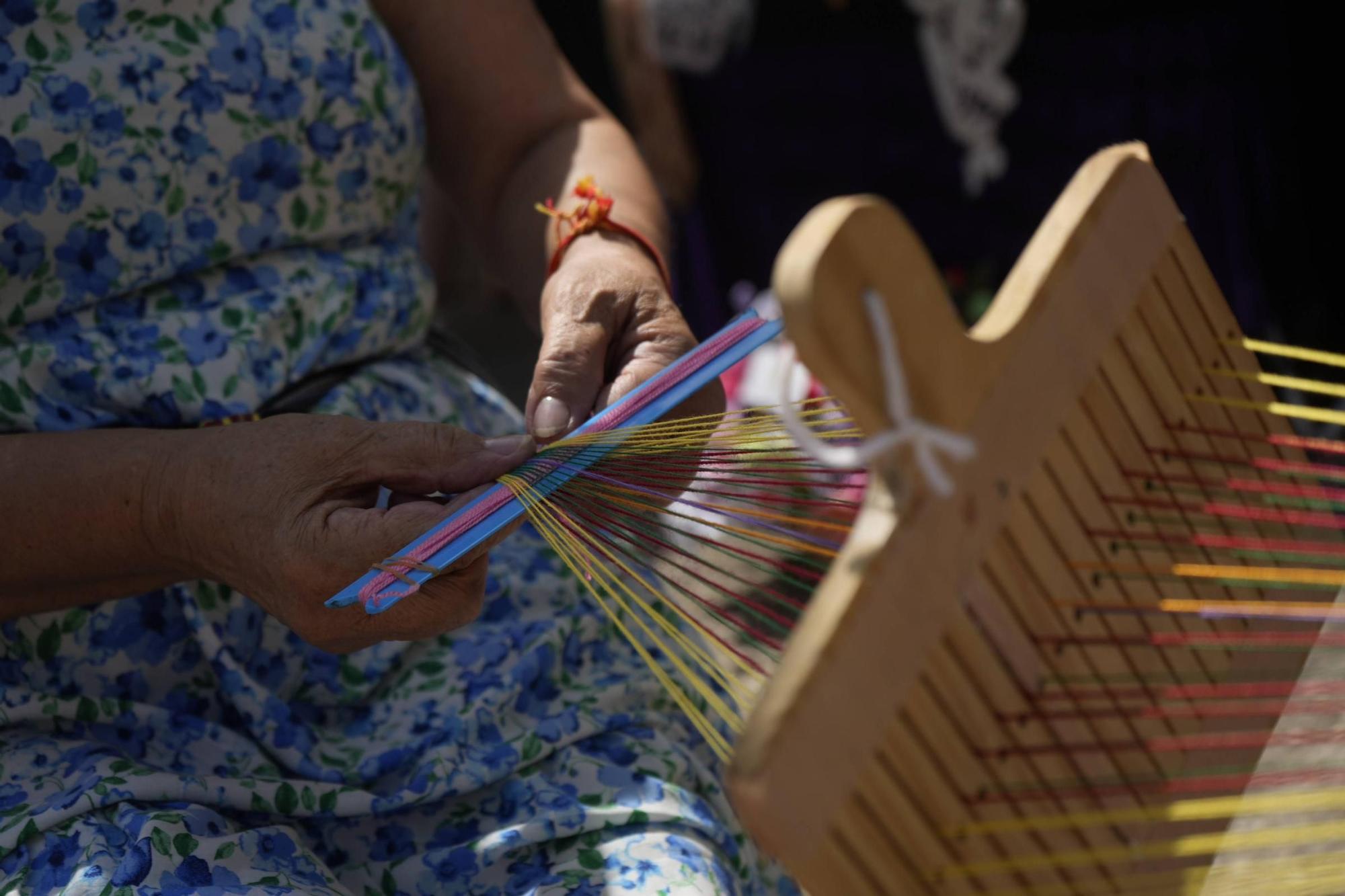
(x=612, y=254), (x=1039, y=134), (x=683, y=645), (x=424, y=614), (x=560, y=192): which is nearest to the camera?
(x=683, y=645)

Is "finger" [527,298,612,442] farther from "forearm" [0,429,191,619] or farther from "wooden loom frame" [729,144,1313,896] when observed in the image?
"wooden loom frame" [729,144,1313,896]

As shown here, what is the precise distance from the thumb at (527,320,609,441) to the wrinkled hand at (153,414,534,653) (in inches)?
1.3

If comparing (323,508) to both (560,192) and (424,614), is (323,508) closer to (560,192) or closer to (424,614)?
(424,614)

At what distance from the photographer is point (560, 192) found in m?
1.44

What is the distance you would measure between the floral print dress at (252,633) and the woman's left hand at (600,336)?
0.79 feet

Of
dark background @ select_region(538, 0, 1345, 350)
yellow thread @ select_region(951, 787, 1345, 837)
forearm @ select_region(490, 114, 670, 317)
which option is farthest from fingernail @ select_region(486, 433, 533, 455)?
dark background @ select_region(538, 0, 1345, 350)

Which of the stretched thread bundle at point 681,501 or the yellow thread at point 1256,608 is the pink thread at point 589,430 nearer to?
the stretched thread bundle at point 681,501

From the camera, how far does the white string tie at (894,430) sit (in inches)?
24.1

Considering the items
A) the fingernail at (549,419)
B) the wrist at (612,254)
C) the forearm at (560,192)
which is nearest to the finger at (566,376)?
the fingernail at (549,419)

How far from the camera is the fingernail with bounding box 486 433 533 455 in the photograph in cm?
103

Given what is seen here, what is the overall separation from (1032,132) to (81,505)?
2588 millimetres

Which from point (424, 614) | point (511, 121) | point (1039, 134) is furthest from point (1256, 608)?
point (1039, 134)

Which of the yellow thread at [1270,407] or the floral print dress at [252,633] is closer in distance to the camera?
the yellow thread at [1270,407]

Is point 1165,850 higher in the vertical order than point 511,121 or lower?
lower
